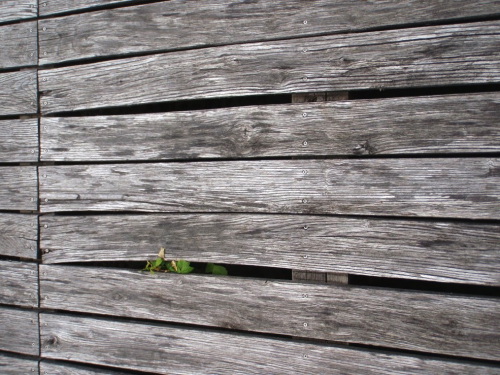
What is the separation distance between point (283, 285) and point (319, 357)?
33 cm

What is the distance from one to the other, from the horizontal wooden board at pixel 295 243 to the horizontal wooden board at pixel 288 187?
56 millimetres

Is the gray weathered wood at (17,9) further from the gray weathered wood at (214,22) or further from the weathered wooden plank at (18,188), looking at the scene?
the weathered wooden plank at (18,188)

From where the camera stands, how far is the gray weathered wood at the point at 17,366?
2459 millimetres

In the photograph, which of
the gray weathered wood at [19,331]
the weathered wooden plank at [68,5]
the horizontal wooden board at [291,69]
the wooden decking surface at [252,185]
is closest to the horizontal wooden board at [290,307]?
the wooden decking surface at [252,185]

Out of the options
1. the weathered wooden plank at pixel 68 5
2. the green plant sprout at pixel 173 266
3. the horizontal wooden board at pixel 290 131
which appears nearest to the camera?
the horizontal wooden board at pixel 290 131

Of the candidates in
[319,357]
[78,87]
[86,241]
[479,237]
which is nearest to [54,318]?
[86,241]

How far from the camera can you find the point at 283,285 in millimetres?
1990

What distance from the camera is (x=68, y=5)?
7.86ft

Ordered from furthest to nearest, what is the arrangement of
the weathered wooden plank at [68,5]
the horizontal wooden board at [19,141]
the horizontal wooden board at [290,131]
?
the horizontal wooden board at [19,141] → the weathered wooden plank at [68,5] → the horizontal wooden board at [290,131]

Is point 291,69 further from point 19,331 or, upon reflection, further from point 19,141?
point 19,331

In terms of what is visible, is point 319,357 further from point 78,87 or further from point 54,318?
point 78,87

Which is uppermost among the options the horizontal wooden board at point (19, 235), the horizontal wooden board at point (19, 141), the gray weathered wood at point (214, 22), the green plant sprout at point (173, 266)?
the gray weathered wood at point (214, 22)

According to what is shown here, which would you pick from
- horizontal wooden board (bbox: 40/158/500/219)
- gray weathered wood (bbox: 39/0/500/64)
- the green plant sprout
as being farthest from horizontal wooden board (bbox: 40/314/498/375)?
gray weathered wood (bbox: 39/0/500/64)

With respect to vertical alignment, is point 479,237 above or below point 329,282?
above
